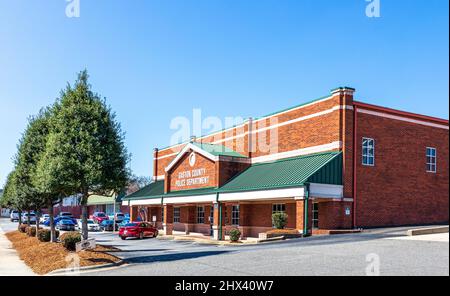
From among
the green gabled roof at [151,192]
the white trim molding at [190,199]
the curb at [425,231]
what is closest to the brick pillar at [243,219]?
the white trim molding at [190,199]

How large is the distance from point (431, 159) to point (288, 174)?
415 inches

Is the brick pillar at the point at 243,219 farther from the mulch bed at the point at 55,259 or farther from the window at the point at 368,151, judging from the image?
the mulch bed at the point at 55,259

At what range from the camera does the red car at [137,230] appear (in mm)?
37781

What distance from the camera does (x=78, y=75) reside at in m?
24.0

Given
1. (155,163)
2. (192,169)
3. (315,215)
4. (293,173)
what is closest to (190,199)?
(192,169)

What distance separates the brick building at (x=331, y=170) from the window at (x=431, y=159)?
2.7 inches

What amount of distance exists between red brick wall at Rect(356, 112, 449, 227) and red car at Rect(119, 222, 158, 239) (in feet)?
58.9

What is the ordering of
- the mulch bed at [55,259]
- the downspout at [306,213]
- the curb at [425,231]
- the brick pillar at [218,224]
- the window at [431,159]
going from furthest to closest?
the brick pillar at [218,224] → the window at [431,159] → the downspout at [306,213] → the curb at [425,231] → the mulch bed at [55,259]

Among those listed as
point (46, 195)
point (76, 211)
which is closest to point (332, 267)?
point (46, 195)

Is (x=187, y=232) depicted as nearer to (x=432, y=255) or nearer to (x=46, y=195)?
(x=46, y=195)

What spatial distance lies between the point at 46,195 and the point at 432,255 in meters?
23.8

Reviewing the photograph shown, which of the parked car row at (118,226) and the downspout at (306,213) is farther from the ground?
the downspout at (306,213)

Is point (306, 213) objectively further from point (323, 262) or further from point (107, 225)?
point (107, 225)
